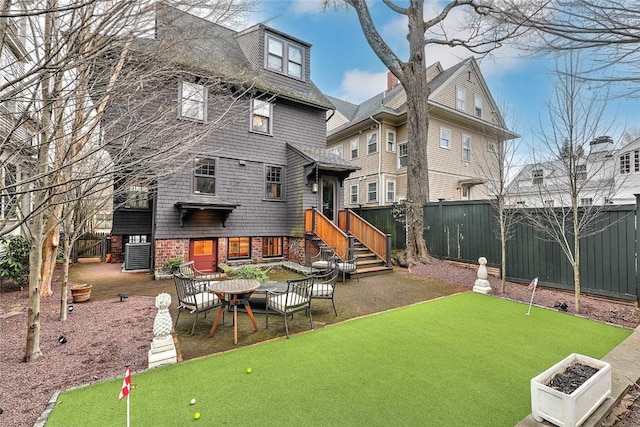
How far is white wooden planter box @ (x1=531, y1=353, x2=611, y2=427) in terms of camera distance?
7.24 ft

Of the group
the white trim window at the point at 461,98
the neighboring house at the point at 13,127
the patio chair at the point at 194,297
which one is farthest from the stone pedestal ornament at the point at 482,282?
the white trim window at the point at 461,98

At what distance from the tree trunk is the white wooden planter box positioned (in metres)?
8.07

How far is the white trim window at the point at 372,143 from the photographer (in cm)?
1602

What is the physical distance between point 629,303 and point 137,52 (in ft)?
36.2

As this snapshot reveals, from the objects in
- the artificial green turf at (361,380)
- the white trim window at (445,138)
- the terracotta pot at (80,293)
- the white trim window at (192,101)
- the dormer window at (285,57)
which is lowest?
the artificial green turf at (361,380)

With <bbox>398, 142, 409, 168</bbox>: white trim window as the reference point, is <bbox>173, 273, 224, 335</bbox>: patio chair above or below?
below

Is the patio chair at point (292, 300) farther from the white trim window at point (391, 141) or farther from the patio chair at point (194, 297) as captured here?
the white trim window at point (391, 141)

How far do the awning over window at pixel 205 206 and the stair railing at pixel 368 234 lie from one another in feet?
14.3

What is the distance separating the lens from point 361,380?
3.19 meters

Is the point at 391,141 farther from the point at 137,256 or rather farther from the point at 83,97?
the point at 83,97

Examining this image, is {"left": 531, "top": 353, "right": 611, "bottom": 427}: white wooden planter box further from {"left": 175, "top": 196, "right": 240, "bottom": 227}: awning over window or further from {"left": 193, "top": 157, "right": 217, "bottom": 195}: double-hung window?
{"left": 193, "top": 157, "right": 217, "bottom": 195}: double-hung window

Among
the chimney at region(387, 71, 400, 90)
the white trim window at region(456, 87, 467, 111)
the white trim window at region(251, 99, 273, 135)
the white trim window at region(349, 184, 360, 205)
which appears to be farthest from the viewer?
the chimney at region(387, 71, 400, 90)

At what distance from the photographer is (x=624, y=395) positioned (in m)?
2.81

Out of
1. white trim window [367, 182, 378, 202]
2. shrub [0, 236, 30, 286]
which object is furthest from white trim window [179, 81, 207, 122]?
white trim window [367, 182, 378, 202]
